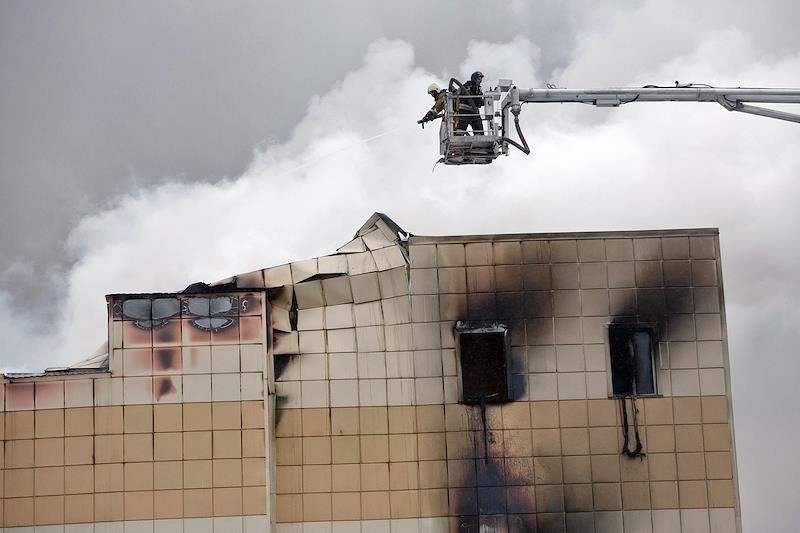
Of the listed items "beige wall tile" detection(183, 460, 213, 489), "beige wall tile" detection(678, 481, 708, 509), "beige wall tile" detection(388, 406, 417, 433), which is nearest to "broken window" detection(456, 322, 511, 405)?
"beige wall tile" detection(388, 406, 417, 433)

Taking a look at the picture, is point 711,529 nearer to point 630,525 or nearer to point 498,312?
point 630,525

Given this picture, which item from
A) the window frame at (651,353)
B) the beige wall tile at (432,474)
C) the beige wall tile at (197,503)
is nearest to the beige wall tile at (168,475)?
the beige wall tile at (197,503)

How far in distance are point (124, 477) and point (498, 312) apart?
6.85 meters

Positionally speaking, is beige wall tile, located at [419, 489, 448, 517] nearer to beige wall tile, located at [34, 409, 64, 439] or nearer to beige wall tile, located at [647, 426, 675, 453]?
beige wall tile, located at [647, 426, 675, 453]

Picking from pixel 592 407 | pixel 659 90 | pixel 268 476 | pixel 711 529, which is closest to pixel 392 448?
pixel 268 476

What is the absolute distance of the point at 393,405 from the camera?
1747 cm

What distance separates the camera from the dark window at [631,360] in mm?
17719

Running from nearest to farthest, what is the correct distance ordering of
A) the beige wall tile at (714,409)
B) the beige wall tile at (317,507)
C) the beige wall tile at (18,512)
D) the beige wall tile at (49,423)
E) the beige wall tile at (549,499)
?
1. the beige wall tile at (18,512)
2. the beige wall tile at (49,423)
3. the beige wall tile at (317,507)
4. the beige wall tile at (549,499)
5. the beige wall tile at (714,409)

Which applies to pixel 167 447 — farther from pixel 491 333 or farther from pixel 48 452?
pixel 491 333

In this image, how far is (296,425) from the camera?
57.2 feet

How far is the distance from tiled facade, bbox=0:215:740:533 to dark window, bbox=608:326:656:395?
17 cm

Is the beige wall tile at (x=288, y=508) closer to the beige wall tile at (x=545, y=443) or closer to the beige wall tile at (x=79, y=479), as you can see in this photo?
the beige wall tile at (x=79, y=479)

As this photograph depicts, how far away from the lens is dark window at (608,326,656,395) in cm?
1772

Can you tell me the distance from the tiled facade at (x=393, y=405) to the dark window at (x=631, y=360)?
175 mm
